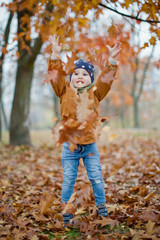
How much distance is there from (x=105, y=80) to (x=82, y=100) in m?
0.28

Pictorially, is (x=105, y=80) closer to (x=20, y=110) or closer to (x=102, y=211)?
(x=102, y=211)

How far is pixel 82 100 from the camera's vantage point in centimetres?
195

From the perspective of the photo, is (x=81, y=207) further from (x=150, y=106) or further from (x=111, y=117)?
(x=150, y=106)

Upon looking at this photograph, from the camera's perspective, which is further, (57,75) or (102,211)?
(102,211)

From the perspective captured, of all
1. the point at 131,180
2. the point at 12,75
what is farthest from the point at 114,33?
the point at 12,75

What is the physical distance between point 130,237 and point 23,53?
6.64 metres

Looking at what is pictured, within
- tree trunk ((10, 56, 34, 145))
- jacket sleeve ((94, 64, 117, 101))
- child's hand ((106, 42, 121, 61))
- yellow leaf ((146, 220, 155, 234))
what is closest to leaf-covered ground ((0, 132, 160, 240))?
yellow leaf ((146, 220, 155, 234))

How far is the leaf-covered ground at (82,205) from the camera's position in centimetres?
214

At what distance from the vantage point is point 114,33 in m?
2.62

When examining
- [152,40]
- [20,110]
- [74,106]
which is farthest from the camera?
[20,110]

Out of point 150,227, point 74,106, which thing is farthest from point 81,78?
point 150,227

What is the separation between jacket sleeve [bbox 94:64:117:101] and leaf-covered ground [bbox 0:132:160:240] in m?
1.05

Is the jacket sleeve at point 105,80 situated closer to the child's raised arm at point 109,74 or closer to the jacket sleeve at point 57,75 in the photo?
the child's raised arm at point 109,74

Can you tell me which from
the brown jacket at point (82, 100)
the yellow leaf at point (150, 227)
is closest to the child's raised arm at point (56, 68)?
the brown jacket at point (82, 100)
